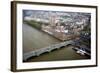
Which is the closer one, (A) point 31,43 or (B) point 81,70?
(A) point 31,43

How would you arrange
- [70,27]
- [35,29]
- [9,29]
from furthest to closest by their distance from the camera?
1. [70,27]
2. [35,29]
3. [9,29]

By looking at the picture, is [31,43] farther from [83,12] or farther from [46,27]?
[83,12]

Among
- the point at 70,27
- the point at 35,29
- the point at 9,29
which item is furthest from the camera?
the point at 70,27

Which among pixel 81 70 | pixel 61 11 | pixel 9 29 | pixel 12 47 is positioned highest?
pixel 61 11

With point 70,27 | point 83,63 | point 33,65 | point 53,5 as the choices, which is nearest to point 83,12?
point 70,27

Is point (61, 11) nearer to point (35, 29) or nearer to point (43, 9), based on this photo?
point (43, 9)

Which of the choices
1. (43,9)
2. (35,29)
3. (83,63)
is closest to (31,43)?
(35,29)

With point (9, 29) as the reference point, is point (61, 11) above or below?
above
